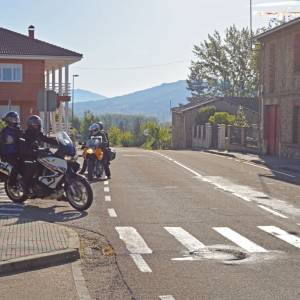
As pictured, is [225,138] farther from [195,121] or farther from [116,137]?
[116,137]

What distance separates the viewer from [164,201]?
14930 millimetres

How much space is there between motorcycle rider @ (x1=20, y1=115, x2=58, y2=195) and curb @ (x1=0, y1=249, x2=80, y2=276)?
472 cm

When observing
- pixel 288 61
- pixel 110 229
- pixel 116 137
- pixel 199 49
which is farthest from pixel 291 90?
pixel 199 49

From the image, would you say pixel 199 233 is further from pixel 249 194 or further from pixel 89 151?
pixel 89 151

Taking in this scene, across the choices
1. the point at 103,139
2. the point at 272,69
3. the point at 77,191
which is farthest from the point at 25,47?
the point at 77,191

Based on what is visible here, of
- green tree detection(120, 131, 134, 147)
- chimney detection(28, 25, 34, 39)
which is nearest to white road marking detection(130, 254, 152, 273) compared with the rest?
chimney detection(28, 25, 34, 39)

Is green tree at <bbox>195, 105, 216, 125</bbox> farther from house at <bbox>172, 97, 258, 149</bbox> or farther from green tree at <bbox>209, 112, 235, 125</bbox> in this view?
green tree at <bbox>209, 112, 235, 125</bbox>

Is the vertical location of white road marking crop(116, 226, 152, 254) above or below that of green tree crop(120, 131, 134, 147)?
below

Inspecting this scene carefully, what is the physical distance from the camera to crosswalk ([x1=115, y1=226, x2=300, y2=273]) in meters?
9.19

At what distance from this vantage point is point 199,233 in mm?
10695

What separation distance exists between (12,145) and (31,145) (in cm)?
36

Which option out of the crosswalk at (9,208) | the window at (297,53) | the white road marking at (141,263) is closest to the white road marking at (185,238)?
the white road marking at (141,263)

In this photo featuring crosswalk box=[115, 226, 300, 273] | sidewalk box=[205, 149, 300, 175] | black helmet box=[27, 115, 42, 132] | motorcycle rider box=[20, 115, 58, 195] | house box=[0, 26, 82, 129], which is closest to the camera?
crosswalk box=[115, 226, 300, 273]

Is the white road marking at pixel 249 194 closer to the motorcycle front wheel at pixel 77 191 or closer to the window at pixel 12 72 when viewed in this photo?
the motorcycle front wheel at pixel 77 191
